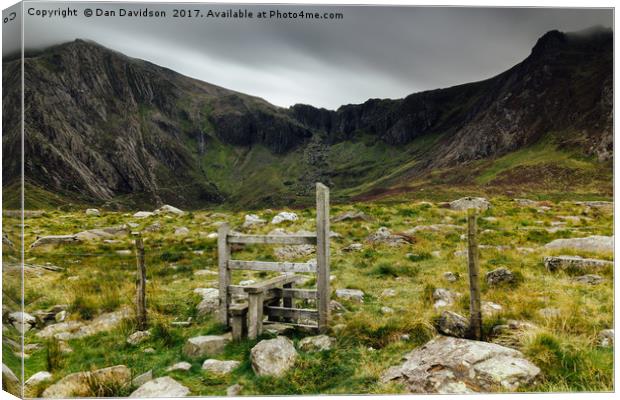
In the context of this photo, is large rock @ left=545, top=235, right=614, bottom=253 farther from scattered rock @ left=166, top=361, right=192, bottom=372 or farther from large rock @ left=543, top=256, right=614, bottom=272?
scattered rock @ left=166, top=361, right=192, bottom=372

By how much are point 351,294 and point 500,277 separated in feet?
11.8

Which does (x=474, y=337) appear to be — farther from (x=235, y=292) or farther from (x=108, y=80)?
(x=108, y=80)

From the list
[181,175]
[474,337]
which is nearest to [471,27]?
[474,337]

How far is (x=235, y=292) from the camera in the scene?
360 inches

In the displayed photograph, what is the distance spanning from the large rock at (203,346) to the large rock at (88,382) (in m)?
1.06

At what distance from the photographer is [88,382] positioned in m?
7.15

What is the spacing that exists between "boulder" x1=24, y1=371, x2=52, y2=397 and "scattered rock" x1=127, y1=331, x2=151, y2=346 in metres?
1.46

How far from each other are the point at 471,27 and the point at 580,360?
22.9ft

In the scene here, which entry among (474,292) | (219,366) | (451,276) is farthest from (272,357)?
(451,276)

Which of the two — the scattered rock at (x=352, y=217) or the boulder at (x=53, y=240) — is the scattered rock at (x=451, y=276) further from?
the boulder at (x=53, y=240)

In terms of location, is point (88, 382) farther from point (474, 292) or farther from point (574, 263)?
point (574, 263)

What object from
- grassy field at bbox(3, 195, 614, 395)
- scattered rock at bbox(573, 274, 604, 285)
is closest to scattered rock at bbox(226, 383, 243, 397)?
grassy field at bbox(3, 195, 614, 395)

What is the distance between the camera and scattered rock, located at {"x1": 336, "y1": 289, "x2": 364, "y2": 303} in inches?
412

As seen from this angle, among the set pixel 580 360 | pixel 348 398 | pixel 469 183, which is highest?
pixel 469 183
